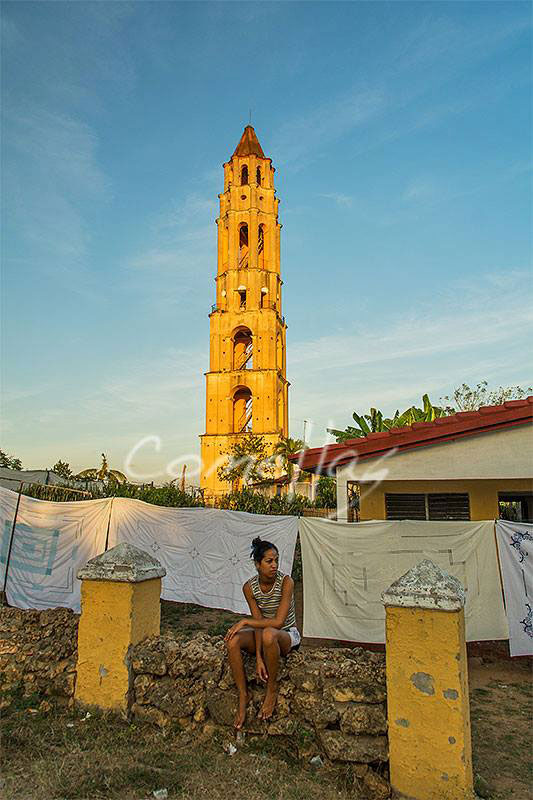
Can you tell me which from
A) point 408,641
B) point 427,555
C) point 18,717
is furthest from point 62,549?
point 408,641

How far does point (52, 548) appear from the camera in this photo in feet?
29.3

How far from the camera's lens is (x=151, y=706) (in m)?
4.42

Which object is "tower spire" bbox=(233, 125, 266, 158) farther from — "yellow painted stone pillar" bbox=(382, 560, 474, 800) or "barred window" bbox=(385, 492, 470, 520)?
"yellow painted stone pillar" bbox=(382, 560, 474, 800)

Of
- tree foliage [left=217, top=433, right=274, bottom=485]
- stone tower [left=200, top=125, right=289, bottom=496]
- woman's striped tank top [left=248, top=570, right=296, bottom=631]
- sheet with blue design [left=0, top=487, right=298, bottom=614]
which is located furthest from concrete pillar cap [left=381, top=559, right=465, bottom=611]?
stone tower [left=200, top=125, right=289, bottom=496]

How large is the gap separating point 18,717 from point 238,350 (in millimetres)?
45945

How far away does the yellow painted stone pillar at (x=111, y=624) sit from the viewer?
14.7ft

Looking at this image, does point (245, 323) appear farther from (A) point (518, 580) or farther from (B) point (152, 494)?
(A) point (518, 580)

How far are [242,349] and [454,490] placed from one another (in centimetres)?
4217

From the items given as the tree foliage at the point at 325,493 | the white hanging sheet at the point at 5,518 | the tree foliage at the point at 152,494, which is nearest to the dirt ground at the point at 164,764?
the white hanging sheet at the point at 5,518

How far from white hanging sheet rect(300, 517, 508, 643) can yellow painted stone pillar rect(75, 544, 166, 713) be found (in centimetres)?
272

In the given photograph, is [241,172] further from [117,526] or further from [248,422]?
[117,526]

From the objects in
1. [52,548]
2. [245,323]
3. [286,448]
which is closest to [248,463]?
[286,448]

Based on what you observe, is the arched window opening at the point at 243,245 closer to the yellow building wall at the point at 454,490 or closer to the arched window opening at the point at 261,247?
the arched window opening at the point at 261,247

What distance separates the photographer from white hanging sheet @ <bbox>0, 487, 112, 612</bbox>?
8.73 meters
